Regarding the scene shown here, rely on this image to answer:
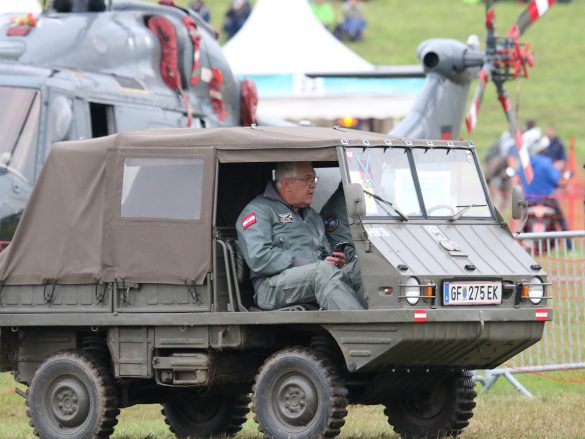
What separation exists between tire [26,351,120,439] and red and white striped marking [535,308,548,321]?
9.58ft

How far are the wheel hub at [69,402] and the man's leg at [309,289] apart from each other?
1.44 m

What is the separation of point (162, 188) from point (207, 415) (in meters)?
2.07

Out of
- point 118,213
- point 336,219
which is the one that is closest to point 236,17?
point 336,219

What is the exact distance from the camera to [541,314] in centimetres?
932

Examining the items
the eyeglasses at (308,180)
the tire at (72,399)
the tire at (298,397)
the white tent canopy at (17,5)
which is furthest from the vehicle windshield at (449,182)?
the white tent canopy at (17,5)

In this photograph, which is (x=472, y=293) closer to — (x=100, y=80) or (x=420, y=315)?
Result: (x=420, y=315)

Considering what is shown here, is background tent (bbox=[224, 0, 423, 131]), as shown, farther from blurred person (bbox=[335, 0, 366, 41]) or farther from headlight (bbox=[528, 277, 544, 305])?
blurred person (bbox=[335, 0, 366, 41])

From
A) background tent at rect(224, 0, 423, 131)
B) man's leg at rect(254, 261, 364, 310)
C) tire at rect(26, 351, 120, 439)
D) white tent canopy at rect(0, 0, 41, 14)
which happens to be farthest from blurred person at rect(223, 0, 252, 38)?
man's leg at rect(254, 261, 364, 310)

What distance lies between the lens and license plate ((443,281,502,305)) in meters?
9.01

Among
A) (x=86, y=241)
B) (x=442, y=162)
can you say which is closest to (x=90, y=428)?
(x=86, y=241)

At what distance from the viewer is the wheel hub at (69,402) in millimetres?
10055

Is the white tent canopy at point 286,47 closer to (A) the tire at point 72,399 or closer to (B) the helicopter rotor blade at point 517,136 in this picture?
(B) the helicopter rotor blade at point 517,136

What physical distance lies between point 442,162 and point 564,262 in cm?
405

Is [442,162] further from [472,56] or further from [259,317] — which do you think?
[472,56]
